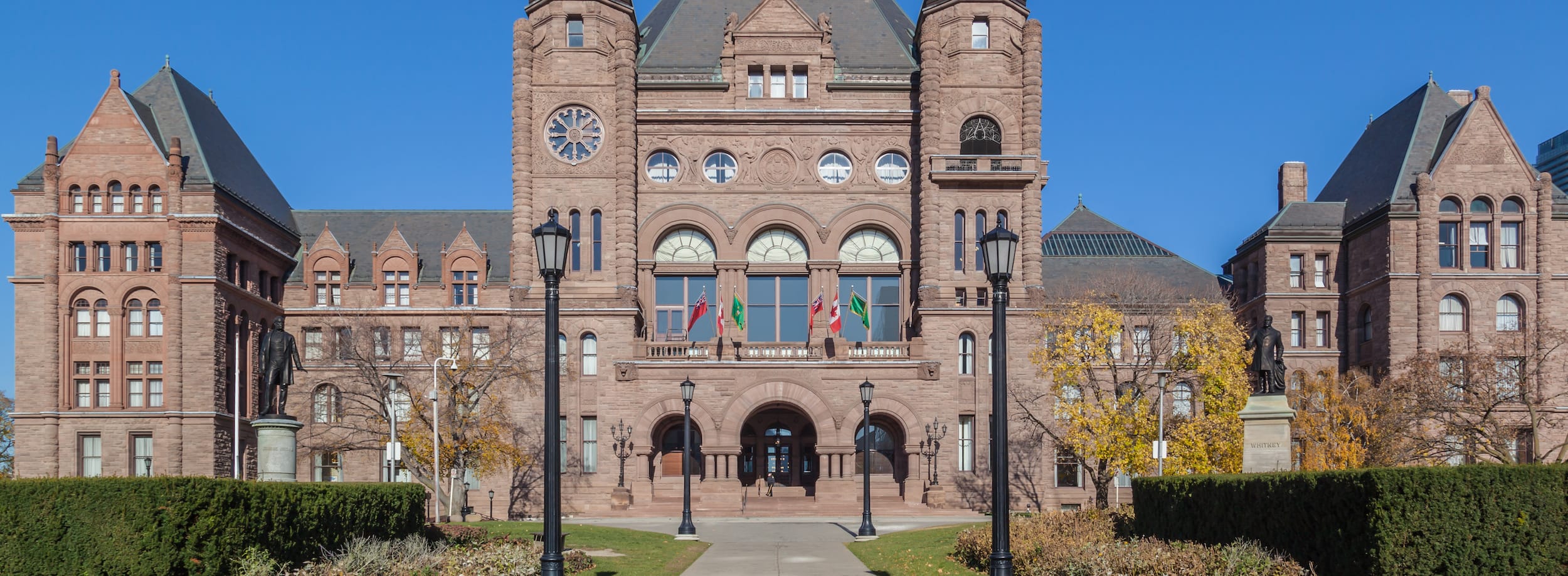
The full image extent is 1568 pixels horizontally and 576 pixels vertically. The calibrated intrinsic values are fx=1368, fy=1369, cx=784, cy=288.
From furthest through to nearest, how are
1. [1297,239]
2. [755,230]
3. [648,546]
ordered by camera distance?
[1297,239] → [755,230] → [648,546]

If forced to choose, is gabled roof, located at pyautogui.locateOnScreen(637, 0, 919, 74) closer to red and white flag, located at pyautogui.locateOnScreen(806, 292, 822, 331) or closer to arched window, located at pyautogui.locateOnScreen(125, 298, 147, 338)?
red and white flag, located at pyautogui.locateOnScreen(806, 292, 822, 331)

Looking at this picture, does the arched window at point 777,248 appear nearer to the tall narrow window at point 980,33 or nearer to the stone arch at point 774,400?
the stone arch at point 774,400

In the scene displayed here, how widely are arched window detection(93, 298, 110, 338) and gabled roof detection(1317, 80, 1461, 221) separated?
55.1m

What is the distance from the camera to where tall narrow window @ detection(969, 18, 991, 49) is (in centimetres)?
5944

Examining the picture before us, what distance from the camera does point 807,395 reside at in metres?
56.0

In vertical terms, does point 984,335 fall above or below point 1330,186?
below

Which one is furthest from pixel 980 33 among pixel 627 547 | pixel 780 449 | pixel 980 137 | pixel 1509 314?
pixel 627 547

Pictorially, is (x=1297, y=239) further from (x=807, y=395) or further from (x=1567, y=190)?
(x=1567, y=190)

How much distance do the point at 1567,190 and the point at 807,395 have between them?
14435 cm

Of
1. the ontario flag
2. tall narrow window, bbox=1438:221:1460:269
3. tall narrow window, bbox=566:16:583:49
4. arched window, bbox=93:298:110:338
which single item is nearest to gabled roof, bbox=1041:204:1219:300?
tall narrow window, bbox=1438:221:1460:269

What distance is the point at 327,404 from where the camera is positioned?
62344 millimetres

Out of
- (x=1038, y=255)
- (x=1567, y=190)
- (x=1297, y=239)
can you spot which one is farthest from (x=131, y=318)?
(x=1567, y=190)

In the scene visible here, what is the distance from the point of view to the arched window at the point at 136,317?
58.1 metres

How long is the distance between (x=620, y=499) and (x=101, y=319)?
23.8 m
